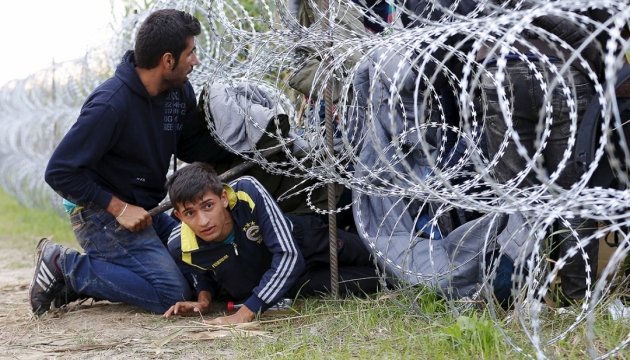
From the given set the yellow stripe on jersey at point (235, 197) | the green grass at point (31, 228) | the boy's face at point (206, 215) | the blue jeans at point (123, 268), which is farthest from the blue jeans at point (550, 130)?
the green grass at point (31, 228)

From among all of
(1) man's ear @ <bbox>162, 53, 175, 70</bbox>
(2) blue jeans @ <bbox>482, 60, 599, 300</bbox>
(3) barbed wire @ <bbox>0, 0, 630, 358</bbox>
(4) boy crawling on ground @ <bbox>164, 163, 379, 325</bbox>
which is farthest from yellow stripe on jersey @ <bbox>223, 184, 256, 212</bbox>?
(2) blue jeans @ <bbox>482, 60, 599, 300</bbox>

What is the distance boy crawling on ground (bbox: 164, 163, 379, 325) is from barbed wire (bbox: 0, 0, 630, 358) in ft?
0.83

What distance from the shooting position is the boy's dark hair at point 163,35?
14.7ft

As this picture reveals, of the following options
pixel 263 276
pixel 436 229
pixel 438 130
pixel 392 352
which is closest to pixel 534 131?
pixel 438 130

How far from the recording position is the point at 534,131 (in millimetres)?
3828

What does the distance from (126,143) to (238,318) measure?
120cm

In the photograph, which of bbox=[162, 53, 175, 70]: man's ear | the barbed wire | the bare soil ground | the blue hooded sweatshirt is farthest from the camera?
bbox=[162, 53, 175, 70]: man's ear

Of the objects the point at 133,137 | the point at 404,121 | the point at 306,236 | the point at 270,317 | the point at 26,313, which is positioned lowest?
the point at 26,313

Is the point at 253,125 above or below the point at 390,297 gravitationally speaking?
above

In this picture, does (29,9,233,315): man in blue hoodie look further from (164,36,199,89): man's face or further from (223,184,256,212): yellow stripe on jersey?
(223,184,256,212): yellow stripe on jersey

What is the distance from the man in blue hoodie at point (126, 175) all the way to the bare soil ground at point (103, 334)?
14cm

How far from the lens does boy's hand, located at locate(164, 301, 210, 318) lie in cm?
447

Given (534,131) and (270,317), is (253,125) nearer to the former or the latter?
(270,317)

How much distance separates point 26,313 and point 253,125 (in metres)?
1.82
